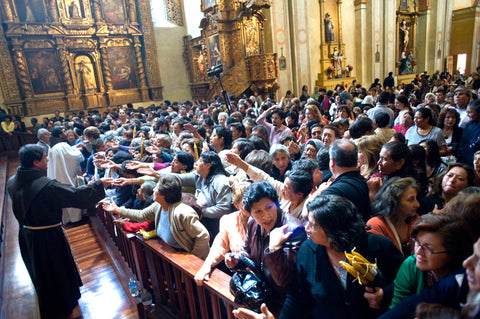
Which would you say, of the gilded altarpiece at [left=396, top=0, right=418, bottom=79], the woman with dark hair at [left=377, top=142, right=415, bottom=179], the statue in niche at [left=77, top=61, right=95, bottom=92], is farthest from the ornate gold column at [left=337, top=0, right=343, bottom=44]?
the woman with dark hair at [left=377, top=142, right=415, bottom=179]

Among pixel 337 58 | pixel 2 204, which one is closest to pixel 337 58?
pixel 337 58

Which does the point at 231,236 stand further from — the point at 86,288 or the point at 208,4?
the point at 208,4

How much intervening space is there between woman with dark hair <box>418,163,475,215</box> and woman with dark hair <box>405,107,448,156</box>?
1639 mm

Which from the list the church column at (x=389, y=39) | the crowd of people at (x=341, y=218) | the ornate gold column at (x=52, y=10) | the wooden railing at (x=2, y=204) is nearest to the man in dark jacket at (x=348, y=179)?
the crowd of people at (x=341, y=218)

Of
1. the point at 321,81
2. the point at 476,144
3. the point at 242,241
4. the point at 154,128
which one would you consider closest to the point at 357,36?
the point at 321,81

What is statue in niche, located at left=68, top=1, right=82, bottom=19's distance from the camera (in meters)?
15.2

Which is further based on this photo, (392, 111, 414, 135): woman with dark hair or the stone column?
the stone column

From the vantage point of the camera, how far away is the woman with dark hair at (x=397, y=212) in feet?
6.74

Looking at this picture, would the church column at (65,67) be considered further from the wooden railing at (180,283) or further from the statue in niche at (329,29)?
the wooden railing at (180,283)

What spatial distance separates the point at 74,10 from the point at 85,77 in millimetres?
3214

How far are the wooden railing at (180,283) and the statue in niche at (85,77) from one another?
14756 millimetres

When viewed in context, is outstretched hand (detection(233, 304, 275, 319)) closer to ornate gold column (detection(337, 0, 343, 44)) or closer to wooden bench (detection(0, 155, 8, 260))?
wooden bench (detection(0, 155, 8, 260))

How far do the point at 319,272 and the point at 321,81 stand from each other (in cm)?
1492

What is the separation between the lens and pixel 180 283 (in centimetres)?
268
